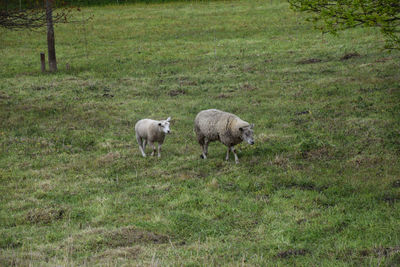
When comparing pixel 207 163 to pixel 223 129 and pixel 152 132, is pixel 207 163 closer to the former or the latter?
pixel 223 129

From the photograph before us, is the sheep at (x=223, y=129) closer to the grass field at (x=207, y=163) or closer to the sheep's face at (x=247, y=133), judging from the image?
the sheep's face at (x=247, y=133)

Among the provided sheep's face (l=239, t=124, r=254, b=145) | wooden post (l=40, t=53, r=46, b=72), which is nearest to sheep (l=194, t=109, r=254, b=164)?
sheep's face (l=239, t=124, r=254, b=145)

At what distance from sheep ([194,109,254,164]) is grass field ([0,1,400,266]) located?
72 cm

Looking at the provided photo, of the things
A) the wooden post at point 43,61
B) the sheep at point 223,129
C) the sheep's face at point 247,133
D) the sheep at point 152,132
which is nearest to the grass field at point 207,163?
the sheep at point 152,132

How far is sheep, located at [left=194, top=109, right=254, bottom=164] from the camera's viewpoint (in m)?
14.6

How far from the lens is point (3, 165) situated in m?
16.0

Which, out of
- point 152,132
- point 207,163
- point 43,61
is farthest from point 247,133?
point 43,61

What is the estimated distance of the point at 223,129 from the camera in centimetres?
1526

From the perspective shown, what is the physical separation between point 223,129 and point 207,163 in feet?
4.12

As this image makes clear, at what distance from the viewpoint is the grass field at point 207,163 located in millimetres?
9367

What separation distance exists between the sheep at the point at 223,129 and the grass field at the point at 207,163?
2.36 feet

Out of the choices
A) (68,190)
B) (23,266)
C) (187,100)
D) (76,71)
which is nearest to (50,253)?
(23,266)

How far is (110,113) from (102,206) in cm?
1124

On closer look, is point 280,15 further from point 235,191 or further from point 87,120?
point 235,191
